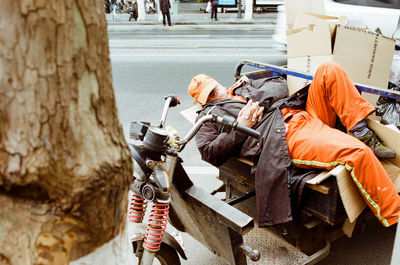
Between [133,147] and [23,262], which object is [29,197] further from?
[133,147]

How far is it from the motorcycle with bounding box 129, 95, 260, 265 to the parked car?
173 inches

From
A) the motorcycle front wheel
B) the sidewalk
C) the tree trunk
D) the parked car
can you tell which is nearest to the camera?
the tree trunk

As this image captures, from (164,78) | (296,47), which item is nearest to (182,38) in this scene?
(164,78)

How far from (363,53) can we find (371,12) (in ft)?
10.1

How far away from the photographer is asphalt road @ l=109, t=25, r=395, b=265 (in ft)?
10.3

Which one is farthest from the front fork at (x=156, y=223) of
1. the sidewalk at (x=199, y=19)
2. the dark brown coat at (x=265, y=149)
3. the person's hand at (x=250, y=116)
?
the sidewalk at (x=199, y=19)

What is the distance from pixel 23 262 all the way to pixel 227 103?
7.57 ft

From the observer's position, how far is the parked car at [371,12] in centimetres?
602

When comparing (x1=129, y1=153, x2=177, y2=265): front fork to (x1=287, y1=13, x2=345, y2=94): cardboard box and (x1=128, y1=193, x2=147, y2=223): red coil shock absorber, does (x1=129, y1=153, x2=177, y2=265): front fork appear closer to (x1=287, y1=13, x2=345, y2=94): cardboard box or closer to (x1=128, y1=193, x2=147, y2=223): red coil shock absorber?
(x1=128, y1=193, x2=147, y2=223): red coil shock absorber

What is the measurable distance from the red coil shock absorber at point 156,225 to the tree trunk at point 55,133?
1.05 meters

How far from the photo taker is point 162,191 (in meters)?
1.98

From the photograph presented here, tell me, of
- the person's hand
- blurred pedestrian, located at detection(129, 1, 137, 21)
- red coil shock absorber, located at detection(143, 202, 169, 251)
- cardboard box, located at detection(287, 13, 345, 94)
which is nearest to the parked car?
cardboard box, located at detection(287, 13, 345, 94)

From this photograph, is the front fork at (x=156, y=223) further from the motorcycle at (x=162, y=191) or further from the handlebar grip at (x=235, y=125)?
the handlebar grip at (x=235, y=125)

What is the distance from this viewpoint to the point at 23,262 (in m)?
1.05
